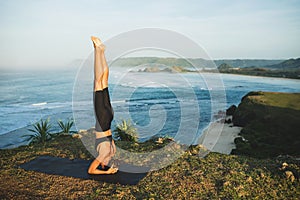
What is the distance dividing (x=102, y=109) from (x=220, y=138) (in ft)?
59.5

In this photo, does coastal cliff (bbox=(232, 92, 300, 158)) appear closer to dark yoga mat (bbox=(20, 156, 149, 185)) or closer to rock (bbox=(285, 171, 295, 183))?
rock (bbox=(285, 171, 295, 183))

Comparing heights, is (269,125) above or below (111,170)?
below

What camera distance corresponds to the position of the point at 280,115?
22.2m

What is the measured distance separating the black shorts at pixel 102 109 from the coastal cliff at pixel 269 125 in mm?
11453

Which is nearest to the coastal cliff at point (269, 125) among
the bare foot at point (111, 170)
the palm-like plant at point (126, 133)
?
the palm-like plant at point (126, 133)

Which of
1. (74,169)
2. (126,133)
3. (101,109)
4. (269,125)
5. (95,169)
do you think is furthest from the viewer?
(269,125)

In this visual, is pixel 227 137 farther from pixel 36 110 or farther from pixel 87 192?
pixel 36 110

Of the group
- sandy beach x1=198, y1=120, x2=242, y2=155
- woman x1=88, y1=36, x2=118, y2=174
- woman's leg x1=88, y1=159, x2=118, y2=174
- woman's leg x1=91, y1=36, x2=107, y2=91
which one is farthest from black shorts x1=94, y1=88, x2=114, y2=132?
sandy beach x1=198, y1=120, x2=242, y2=155

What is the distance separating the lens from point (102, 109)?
5.23 m

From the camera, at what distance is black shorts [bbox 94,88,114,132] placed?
517cm

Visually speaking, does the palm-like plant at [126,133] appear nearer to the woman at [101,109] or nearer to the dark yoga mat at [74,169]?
the dark yoga mat at [74,169]

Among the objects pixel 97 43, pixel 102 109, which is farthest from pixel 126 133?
pixel 97 43

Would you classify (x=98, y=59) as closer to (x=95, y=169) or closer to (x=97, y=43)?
(x=97, y=43)

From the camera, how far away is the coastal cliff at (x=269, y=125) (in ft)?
50.9
